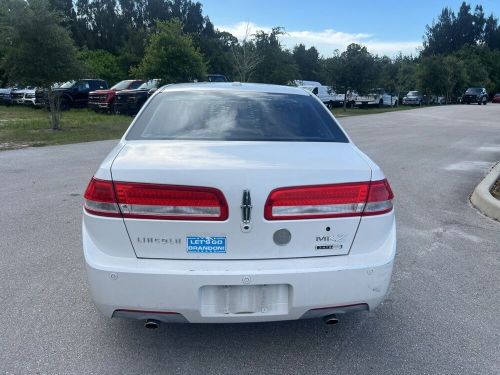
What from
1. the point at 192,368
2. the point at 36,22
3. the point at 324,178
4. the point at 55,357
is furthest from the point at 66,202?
the point at 36,22

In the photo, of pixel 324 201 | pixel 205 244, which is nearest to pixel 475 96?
pixel 324 201

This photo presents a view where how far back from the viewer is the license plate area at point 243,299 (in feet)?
8.49

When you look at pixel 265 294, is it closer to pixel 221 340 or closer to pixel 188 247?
pixel 188 247

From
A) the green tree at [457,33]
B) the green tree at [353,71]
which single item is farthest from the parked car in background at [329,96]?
the green tree at [457,33]

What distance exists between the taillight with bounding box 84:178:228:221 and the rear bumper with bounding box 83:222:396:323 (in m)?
0.25

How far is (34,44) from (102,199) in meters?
15.2

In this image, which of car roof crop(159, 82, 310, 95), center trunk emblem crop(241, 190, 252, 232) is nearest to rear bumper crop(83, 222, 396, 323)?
center trunk emblem crop(241, 190, 252, 232)

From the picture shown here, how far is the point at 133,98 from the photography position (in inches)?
885

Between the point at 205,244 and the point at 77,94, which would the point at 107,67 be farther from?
the point at 205,244

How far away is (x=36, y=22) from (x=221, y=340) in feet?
51.6

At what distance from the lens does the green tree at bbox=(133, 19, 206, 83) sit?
21234 millimetres

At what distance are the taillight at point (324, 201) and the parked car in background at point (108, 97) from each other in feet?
73.1

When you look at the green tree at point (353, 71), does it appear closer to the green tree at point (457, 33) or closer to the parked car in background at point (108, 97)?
the parked car in background at point (108, 97)

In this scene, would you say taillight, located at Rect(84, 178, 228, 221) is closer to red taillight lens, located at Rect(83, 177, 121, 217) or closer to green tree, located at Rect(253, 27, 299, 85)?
red taillight lens, located at Rect(83, 177, 121, 217)
